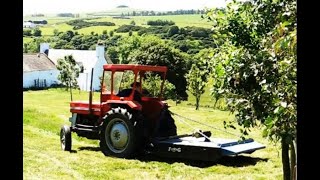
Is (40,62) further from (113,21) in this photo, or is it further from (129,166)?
(129,166)

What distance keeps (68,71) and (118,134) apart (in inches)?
814

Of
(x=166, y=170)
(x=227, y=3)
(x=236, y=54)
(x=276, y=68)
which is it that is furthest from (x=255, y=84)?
(x=166, y=170)

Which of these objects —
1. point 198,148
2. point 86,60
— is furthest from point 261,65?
point 86,60

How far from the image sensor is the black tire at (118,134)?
731cm

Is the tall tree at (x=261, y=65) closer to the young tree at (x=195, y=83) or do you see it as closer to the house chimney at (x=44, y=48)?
the young tree at (x=195, y=83)

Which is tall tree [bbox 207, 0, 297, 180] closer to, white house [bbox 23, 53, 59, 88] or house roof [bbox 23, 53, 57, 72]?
white house [bbox 23, 53, 59, 88]

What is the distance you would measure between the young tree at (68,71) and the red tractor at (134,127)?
18.7 meters

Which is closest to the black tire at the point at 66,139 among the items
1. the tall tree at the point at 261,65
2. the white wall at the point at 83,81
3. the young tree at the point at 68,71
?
the tall tree at the point at 261,65
